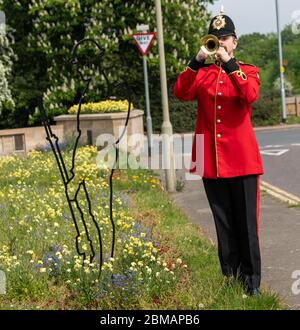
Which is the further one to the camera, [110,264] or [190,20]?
[190,20]

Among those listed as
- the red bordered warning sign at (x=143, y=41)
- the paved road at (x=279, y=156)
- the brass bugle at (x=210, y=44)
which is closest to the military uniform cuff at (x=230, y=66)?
the brass bugle at (x=210, y=44)

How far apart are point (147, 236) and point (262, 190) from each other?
4.44 metres

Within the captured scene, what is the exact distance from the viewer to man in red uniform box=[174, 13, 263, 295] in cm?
473

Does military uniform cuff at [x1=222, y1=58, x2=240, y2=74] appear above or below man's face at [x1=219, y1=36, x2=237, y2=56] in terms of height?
below

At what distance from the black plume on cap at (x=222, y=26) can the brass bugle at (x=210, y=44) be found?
175 mm

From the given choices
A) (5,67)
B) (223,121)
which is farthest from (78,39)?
(223,121)

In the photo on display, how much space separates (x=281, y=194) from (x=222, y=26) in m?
5.66

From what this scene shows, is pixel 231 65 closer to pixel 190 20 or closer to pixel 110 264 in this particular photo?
pixel 110 264

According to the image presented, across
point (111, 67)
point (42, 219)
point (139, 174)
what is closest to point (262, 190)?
point (139, 174)

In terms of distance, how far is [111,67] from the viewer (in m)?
24.4

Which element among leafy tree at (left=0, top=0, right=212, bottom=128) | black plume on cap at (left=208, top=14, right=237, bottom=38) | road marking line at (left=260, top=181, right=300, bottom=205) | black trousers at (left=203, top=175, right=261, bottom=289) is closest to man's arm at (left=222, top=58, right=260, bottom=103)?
black plume on cap at (left=208, top=14, right=237, bottom=38)

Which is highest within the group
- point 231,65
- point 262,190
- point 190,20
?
point 190,20

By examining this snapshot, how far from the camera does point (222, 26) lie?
15.1 feet

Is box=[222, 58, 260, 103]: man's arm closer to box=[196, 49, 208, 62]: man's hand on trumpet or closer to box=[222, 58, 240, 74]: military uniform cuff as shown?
box=[222, 58, 240, 74]: military uniform cuff
